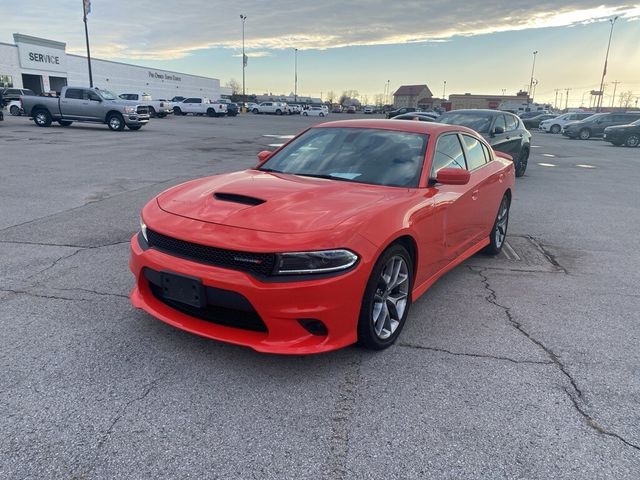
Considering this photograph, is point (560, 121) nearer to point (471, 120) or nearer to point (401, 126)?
point (471, 120)

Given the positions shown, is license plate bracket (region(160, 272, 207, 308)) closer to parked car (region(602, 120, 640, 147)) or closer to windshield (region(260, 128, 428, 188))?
windshield (region(260, 128, 428, 188))

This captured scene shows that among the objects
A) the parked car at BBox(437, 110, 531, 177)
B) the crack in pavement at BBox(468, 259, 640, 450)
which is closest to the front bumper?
the crack in pavement at BBox(468, 259, 640, 450)

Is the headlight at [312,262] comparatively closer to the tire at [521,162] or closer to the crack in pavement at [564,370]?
the crack in pavement at [564,370]

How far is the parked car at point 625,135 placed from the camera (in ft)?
83.4

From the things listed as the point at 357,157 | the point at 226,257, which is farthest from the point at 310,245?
the point at 357,157

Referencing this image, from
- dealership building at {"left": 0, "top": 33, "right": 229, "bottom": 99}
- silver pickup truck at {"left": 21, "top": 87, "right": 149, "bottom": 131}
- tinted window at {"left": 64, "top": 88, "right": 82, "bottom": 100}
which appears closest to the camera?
silver pickup truck at {"left": 21, "top": 87, "right": 149, "bottom": 131}

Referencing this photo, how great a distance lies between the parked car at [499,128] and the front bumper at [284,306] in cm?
874

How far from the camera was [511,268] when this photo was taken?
5309mm

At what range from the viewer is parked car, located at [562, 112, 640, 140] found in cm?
3033

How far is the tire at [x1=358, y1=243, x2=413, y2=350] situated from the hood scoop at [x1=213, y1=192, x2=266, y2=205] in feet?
3.04

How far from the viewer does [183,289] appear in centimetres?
293

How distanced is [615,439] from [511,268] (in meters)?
2.94

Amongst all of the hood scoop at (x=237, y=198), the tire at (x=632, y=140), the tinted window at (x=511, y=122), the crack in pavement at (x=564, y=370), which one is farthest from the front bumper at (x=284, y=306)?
the tire at (x=632, y=140)

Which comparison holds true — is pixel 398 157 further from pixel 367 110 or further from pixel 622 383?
pixel 367 110
